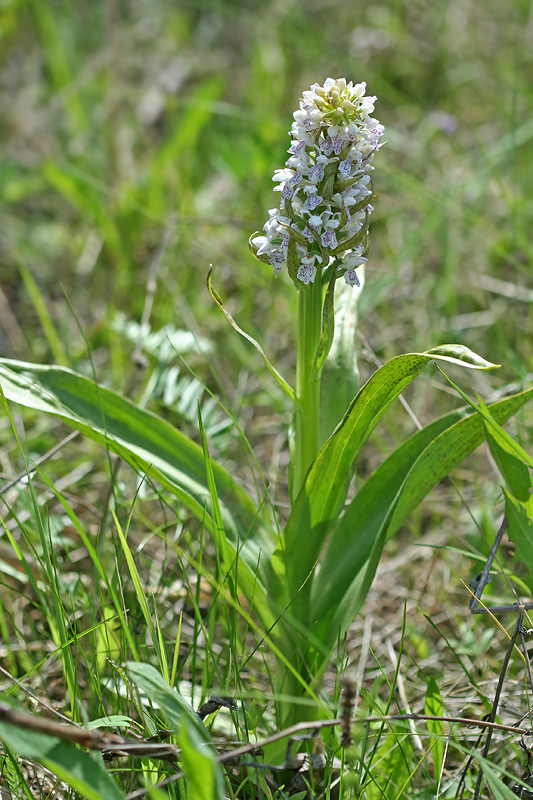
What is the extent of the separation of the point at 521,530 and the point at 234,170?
290 centimetres

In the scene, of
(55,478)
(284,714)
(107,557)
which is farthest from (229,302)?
(284,714)

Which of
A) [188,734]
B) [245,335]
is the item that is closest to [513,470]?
[245,335]

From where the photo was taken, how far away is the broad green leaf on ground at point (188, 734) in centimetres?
107

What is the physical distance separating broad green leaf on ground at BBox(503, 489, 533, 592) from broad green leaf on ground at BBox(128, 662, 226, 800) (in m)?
0.91

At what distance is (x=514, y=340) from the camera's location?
11.2ft

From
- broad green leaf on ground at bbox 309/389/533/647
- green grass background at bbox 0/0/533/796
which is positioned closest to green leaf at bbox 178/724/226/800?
green grass background at bbox 0/0/533/796

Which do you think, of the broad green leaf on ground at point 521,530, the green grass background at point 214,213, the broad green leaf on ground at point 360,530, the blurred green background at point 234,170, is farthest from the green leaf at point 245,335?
the blurred green background at point 234,170

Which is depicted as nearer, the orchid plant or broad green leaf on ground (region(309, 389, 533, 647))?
the orchid plant

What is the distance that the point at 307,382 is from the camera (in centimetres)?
177

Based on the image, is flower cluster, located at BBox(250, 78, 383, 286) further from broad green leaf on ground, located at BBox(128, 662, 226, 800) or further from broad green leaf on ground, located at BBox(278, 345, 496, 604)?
broad green leaf on ground, located at BBox(128, 662, 226, 800)

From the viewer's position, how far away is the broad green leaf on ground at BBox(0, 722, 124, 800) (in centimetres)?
115

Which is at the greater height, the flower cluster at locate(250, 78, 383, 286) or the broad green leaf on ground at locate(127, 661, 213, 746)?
the flower cluster at locate(250, 78, 383, 286)

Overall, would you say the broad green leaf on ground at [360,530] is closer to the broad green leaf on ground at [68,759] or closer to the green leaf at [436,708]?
the green leaf at [436,708]

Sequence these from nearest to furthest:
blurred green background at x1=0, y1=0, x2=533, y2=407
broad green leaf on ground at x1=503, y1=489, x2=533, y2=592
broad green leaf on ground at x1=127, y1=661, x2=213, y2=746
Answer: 1. broad green leaf on ground at x1=127, y1=661, x2=213, y2=746
2. broad green leaf on ground at x1=503, y1=489, x2=533, y2=592
3. blurred green background at x1=0, y1=0, x2=533, y2=407
